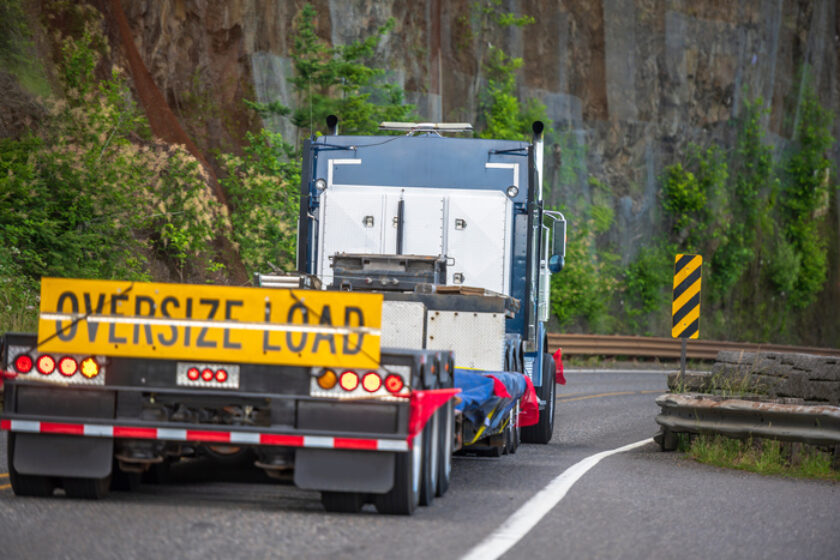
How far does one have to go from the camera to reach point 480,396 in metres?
10.3

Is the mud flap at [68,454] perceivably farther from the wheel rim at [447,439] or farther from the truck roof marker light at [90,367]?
the wheel rim at [447,439]

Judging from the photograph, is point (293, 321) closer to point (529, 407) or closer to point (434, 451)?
point (434, 451)

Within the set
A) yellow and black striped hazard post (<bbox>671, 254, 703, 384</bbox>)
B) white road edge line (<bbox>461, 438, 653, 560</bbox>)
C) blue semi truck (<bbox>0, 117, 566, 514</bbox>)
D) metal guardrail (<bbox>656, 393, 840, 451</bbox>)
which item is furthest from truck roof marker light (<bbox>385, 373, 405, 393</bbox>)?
yellow and black striped hazard post (<bbox>671, 254, 703, 384</bbox>)

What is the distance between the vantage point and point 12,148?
2225 centimetres

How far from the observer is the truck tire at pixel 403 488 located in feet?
26.1

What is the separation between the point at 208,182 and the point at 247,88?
206 inches

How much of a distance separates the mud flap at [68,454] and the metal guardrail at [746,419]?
6.60 metres

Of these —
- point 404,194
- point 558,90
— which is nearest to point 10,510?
point 404,194

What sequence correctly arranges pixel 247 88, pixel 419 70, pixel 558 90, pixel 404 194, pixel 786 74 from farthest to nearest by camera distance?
pixel 786 74, pixel 558 90, pixel 419 70, pixel 247 88, pixel 404 194

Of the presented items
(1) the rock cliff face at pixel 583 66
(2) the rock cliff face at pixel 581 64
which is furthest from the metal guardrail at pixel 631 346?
(2) the rock cliff face at pixel 581 64

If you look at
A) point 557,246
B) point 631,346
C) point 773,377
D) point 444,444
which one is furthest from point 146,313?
point 631,346

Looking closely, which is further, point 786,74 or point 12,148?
point 786,74

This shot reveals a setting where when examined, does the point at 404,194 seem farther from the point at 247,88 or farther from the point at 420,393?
the point at 247,88

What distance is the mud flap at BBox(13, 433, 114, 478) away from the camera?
8008 millimetres
